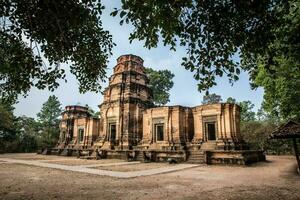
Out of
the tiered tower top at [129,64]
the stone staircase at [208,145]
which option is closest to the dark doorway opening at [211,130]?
the stone staircase at [208,145]

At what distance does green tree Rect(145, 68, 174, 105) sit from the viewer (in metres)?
42.9

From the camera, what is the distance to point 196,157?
1759 cm

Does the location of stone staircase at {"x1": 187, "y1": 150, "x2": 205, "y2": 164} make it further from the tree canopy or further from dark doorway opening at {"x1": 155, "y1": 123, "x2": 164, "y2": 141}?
the tree canopy

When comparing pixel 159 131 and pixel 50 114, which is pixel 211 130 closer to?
pixel 159 131

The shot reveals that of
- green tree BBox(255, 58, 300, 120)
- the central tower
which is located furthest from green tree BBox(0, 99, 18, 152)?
green tree BBox(255, 58, 300, 120)

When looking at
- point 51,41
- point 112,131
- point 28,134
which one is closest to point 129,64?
point 112,131

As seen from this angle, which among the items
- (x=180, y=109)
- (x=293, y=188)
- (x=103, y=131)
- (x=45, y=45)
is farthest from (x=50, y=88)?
(x=103, y=131)

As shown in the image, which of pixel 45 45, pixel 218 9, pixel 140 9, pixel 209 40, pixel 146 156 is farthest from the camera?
pixel 146 156

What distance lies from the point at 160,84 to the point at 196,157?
27.2m

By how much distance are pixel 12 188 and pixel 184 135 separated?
639 inches

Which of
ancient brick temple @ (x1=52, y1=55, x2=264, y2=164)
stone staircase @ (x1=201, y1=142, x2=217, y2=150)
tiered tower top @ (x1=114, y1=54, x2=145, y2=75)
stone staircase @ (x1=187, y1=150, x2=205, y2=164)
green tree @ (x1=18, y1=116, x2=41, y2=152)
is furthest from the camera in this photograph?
green tree @ (x1=18, y1=116, x2=41, y2=152)

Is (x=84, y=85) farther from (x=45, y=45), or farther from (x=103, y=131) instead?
(x=103, y=131)

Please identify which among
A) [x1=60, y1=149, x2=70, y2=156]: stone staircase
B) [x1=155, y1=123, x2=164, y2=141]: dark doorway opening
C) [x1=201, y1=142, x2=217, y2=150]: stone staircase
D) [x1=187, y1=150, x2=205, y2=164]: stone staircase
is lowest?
[x1=60, y1=149, x2=70, y2=156]: stone staircase

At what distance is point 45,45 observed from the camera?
7051 mm
